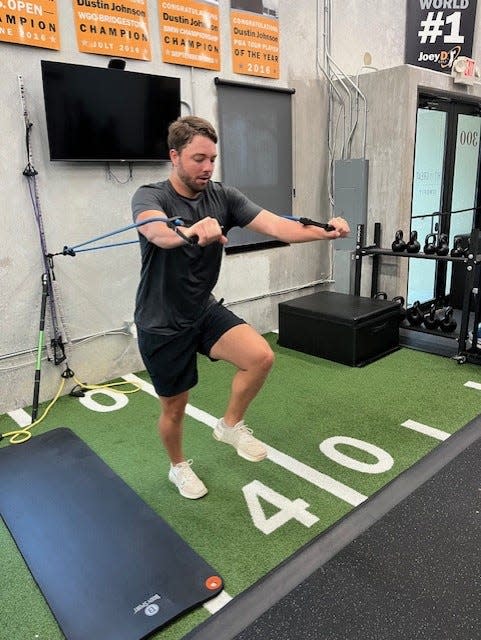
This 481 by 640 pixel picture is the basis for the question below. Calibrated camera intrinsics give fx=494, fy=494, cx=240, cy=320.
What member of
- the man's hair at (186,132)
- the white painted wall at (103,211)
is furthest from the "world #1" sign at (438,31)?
the man's hair at (186,132)

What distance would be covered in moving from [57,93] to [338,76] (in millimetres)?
2710

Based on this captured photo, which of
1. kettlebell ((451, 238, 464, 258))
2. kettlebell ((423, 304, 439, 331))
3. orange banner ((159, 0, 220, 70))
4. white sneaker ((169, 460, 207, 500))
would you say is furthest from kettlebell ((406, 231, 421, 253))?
white sneaker ((169, 460, 207, 500))

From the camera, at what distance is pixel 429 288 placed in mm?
5340

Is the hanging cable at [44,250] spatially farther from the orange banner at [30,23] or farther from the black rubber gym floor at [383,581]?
the black rubber gym floor at [383,581]

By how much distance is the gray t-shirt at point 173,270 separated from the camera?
1846 mm

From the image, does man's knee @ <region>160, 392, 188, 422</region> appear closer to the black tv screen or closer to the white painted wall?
the white painted wall

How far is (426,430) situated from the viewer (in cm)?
270

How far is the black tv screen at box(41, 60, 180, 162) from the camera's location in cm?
288

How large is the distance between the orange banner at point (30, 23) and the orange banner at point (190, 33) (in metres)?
0.77

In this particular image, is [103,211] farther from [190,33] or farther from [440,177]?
[440,177]

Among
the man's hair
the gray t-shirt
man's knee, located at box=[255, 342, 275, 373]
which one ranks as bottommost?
man's knee, located at box=[255, 342, 275, 373]

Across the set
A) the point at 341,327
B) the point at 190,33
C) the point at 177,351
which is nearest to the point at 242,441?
the point at 177,351

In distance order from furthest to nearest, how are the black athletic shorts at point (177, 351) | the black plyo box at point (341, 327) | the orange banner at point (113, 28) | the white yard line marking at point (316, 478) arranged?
1. the black plyo box at point (341, 327)
2. the orange banner at point (113, 28)
3. the white yard line marking at point (316, 478)
4. the black athletic shorts at point (177, 351)

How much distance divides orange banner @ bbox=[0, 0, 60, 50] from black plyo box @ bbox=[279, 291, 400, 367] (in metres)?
2.43
